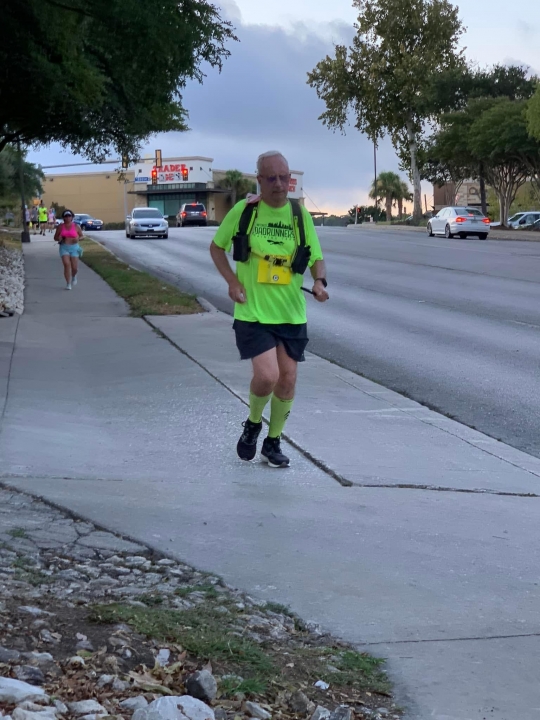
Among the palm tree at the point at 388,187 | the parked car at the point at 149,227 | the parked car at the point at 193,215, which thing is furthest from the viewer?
the palm tree at the point at 388,187

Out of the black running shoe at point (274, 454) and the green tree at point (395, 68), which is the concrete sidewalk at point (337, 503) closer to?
the black running shoe at point (274, 454)

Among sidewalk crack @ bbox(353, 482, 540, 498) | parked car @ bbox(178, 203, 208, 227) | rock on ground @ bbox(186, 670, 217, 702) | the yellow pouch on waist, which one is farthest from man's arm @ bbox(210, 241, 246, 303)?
parked car @ bbox(178, 203, 208, 227)

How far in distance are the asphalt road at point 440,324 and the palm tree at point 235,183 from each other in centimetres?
7620

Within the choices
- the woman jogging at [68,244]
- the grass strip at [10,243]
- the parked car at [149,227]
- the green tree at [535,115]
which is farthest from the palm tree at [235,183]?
the woman jogging at [68,244]

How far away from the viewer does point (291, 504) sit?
220 inches

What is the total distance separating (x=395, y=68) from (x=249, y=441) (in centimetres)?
6089

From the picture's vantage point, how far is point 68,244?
19094 millimetres

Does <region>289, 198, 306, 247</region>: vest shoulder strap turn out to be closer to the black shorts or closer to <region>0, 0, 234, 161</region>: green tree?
the black shorts

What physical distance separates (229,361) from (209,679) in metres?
7.75

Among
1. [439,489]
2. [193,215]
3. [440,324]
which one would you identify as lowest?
[439,489]

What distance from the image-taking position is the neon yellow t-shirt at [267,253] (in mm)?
5891

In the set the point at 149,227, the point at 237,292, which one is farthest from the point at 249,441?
the point at 149,227

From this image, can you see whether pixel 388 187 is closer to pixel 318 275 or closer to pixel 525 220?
pixel 525 220

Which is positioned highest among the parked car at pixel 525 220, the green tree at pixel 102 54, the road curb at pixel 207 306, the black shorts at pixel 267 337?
the green tree at pixel 102 54
